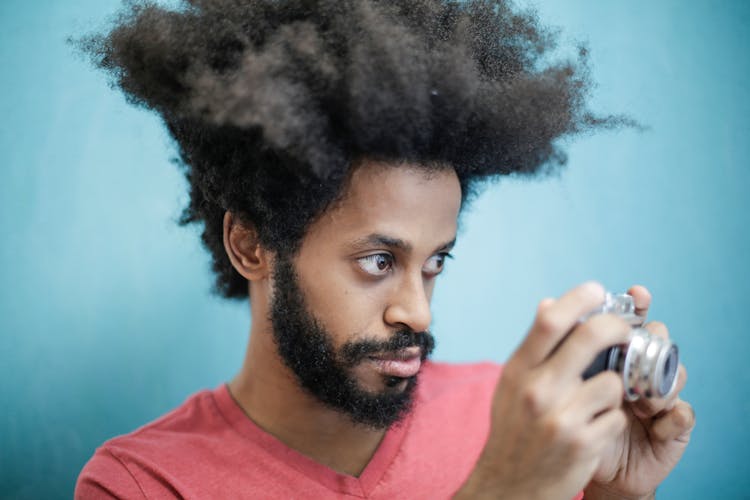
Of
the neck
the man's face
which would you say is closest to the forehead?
the man's face

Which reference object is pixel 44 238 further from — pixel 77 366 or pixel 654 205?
pixel 654 205

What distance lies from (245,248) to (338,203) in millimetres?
276

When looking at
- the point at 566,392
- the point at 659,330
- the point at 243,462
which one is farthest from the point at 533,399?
the point at 243,462

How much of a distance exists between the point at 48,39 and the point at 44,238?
19.7 inches

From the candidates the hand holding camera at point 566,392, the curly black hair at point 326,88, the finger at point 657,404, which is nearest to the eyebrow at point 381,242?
the curly black hair at point 326,88

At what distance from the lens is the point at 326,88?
47.1 inches

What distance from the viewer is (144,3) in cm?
140

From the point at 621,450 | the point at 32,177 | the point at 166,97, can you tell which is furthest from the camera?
the point at 32,177

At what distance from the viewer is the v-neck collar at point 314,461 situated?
4.56ft

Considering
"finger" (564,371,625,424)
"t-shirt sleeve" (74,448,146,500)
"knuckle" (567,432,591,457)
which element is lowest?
"t-shirt sleeve" (74,448,146,500)

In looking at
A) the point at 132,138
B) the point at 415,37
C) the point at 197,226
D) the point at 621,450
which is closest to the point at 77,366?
the point at 197,226

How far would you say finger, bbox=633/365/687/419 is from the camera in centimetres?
115

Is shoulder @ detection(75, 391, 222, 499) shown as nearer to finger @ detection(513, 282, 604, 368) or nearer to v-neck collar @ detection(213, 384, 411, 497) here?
v-neck collar @ detection(213, 384, 411, 497)

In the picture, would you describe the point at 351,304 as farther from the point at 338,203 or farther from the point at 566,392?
the point at 566,392
